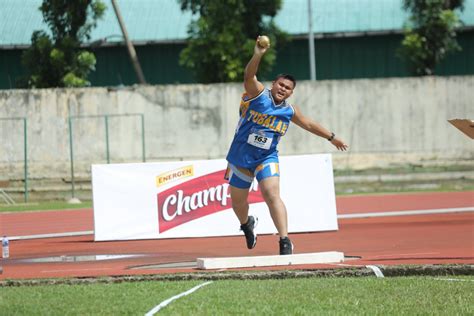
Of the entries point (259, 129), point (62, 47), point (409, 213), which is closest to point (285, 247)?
point (259, 129)

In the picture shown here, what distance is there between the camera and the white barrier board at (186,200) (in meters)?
18.1

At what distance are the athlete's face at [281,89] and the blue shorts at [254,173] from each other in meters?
0.73

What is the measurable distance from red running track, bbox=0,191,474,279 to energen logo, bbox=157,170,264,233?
42 centimetres

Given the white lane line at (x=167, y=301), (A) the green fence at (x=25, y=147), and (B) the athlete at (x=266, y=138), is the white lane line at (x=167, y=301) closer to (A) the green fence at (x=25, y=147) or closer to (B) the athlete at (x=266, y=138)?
(B) the athlete at (x=266, y=138)

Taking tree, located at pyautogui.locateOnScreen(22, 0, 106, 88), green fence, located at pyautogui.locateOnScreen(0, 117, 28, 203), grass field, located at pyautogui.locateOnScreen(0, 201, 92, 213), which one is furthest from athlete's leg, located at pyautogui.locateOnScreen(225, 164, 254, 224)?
tree, located at pyautogui.locateOnScreen(22, 0, 106, 88)

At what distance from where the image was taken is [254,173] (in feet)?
42.2

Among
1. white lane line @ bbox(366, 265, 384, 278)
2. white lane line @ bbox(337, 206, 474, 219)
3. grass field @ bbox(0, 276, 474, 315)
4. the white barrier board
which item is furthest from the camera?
white lane line @ bbox(337, 206, 474, 219)

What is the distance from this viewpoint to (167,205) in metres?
18.2

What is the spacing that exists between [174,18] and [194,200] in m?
21.4

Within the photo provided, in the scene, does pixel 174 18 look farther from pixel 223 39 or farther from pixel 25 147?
pixel 25 147

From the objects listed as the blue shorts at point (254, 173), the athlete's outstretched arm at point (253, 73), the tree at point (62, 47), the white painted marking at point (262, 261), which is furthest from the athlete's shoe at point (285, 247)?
the tree at point (62, 47)

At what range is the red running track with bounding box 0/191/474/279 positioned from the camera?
1291 cm

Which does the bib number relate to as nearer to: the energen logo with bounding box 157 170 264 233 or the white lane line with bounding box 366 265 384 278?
the white lane line with bounding box 366 265 384 278

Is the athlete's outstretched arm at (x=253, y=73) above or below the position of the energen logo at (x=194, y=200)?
above
